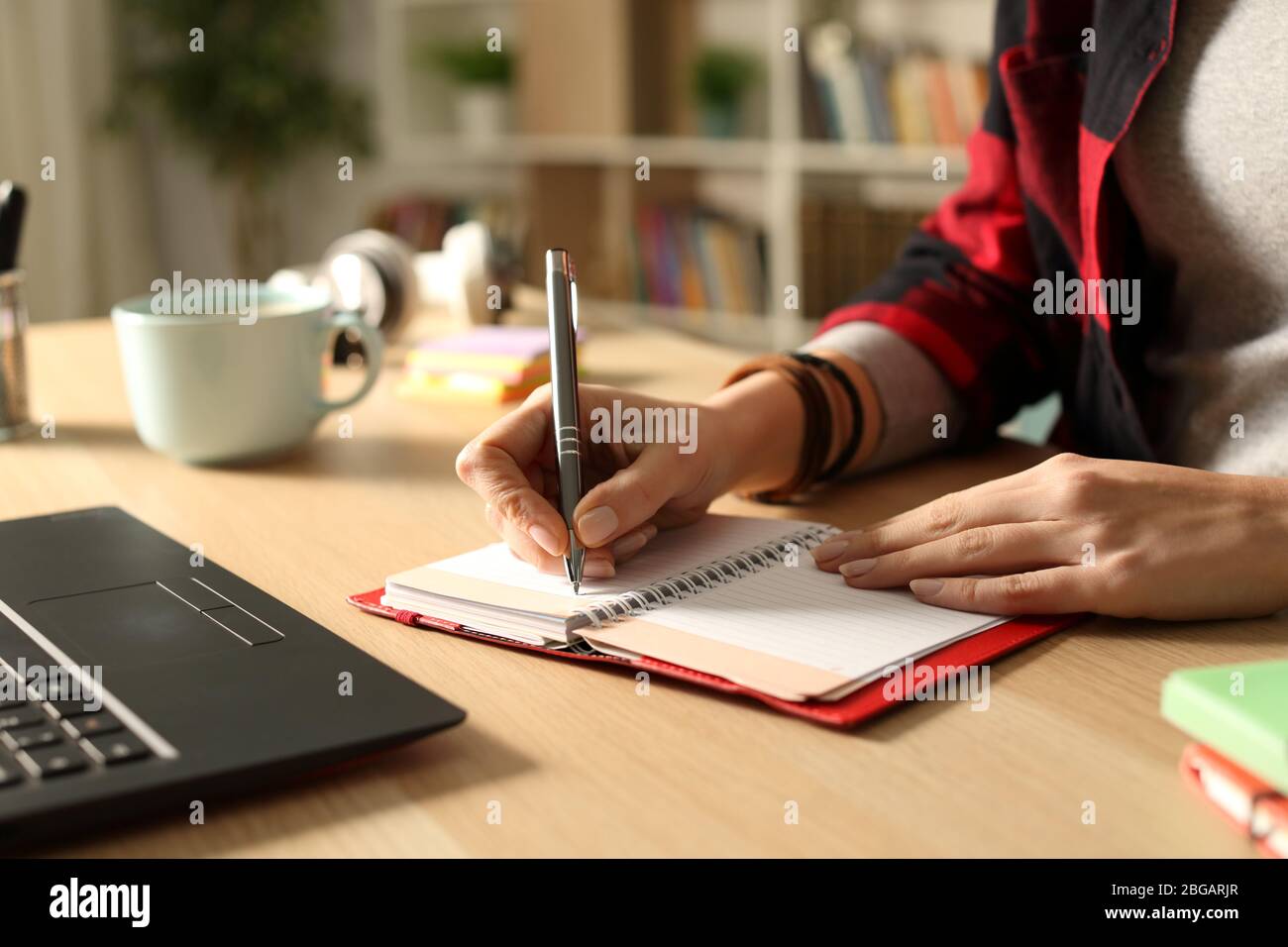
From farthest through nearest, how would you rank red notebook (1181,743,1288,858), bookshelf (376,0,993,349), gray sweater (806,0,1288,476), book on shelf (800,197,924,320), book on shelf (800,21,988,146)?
bookshelf (376,0,993,349) < book on shelf (800,197,924,320) < book on shelf (800,21,988,146) < gray sweater (806,0,1288,476) < red notebook (1181,743,1288,858)

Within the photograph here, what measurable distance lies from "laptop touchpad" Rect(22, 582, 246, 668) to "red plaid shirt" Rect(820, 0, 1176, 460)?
20.9 inches

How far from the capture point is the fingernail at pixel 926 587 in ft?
2.04

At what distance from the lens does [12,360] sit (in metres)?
1.04

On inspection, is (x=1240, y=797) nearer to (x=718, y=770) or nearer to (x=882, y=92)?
(x=718, y=770)

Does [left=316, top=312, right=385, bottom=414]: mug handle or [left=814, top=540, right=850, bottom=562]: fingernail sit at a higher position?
[left=316, top=312, right=385, bottom=414]: mug handle

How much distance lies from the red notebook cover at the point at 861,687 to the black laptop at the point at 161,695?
2.4 inches

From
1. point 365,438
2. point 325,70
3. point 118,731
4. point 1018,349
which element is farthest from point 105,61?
point 118,731

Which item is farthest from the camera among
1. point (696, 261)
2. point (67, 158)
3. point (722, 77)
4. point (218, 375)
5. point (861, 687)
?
point (67, 158)

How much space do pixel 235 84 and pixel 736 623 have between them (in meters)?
2.86

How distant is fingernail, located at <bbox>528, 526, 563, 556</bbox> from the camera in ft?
2.12

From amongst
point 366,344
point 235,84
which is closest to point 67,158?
point 235,84

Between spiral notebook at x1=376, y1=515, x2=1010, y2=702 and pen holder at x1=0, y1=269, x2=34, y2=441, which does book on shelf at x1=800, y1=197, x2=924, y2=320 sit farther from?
spiral notebook at x1=376, y1=515, x2=1010, y2=702

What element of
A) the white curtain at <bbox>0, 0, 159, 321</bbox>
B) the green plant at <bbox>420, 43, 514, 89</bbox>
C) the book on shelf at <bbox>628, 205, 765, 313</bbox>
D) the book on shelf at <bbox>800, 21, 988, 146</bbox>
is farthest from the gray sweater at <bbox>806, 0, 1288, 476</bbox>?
the white curtain at <bbox>0, 0, 159, 321</bbox>

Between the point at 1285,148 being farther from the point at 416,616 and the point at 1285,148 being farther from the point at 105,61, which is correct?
the point at 105,61
